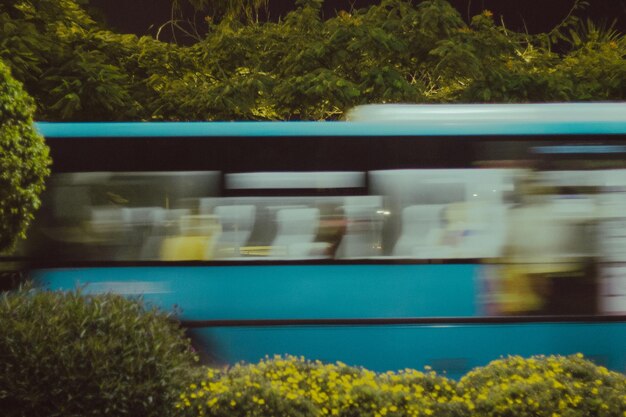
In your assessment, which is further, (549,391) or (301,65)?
(301,65)

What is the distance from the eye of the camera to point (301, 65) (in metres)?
14.4

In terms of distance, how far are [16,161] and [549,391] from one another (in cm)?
422

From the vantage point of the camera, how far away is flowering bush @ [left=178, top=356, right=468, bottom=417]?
17.3 feet

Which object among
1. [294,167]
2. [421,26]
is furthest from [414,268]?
[421,26]

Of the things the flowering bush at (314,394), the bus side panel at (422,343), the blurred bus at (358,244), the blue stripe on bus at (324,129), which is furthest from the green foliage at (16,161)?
the bus side panel at (422,343)

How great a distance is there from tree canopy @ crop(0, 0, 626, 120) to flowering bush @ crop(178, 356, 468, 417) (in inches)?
300

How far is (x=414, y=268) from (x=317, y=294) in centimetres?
99

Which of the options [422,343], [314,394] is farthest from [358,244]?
[314,394]

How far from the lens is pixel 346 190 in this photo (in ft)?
25.2

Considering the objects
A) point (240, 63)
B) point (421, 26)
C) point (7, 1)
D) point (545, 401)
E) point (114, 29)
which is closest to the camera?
point (545, 401)

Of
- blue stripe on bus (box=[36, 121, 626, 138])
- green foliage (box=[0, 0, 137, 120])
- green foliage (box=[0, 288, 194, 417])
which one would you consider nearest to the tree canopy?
green foliage (box=[0, 0, 137, 120])

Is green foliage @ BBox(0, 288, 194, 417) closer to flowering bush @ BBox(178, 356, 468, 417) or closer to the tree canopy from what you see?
flowering bush @ BBox(178, 356, 468, 417)

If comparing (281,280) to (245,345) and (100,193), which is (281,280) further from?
(100,193)

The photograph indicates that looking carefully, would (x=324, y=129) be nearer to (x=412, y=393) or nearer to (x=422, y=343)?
(x=422, y=343)
